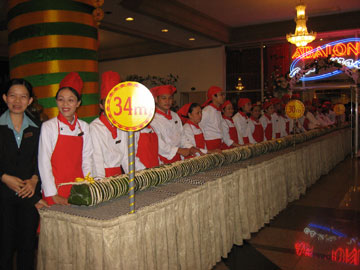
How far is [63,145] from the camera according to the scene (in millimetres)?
1886

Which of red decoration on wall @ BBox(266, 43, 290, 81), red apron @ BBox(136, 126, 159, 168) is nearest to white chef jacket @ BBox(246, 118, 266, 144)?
red apron @ BBox(136, 126, 159, 168)

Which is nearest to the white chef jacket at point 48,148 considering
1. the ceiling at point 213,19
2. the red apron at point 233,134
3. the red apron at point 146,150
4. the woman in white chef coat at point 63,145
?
the woman in white chef coat at point 63,145

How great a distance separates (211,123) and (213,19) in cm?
547

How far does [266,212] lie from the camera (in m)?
3.09

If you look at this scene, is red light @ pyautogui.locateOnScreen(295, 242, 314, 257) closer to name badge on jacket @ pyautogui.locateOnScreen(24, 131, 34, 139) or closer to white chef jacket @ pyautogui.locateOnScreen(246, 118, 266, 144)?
name badge on jacket @ pyautogui.locateOnScreen(24, 131, 34, 139)

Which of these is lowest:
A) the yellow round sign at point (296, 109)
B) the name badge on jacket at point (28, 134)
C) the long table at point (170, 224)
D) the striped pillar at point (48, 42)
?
the long table at point (170, 224)

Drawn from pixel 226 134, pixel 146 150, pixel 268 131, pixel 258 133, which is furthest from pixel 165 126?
pixel 268 131

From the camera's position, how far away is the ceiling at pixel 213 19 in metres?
7.38

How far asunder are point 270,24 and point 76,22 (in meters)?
7.10

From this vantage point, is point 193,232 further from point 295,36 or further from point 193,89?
point 193,89

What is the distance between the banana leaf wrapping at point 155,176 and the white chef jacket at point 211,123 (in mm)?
893

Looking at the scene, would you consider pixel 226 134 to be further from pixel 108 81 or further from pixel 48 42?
pixel 108 81

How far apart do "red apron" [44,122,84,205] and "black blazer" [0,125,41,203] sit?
0.33ft

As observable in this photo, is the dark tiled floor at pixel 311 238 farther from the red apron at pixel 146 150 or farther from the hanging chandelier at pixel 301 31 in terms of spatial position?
the hanging chandelier at pixel 301 31
